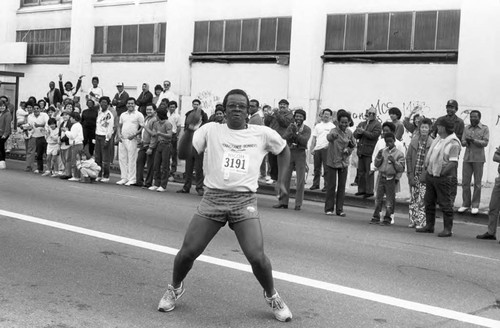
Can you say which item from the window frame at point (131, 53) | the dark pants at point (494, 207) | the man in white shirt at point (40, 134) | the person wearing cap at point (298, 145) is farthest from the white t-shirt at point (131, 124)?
the window frame at point (131, 53)

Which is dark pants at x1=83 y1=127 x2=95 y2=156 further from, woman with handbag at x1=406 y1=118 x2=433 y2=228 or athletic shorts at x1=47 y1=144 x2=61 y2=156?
woman with handbag at x1=406 y1=118 x2=433 y2=228

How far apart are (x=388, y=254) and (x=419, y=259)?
43 centimetres

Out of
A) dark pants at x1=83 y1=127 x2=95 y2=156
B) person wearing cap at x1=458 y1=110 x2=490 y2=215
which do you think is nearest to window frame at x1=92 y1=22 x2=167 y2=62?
dark pants at x1=83 y1=127 x2=95 y2=156

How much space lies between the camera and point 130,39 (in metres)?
29.5

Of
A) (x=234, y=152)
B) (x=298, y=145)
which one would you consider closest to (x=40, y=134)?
(x=298, y=145)

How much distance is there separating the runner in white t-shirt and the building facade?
13805 millimetres

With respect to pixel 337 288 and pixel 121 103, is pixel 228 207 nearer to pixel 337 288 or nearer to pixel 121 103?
pixel 337 288

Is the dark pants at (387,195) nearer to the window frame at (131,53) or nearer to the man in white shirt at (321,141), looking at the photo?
the man in white shirt at (321,141)

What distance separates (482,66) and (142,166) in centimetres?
870

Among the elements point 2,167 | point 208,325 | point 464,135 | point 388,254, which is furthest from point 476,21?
point 208,325

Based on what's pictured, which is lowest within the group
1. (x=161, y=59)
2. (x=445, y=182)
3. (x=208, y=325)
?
(x=208, y=325)

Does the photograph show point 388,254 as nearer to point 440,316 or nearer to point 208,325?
point 440,316

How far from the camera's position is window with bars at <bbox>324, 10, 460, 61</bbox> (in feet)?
66.7

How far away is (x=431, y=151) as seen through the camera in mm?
11938
